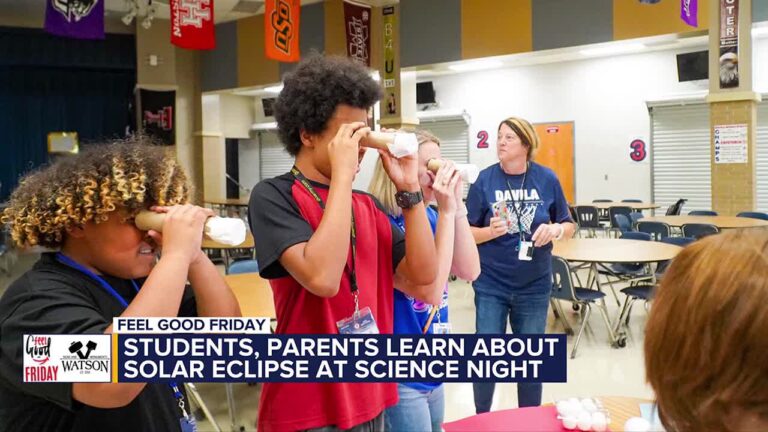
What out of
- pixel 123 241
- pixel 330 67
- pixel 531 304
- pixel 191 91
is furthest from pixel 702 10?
pixel 191 91

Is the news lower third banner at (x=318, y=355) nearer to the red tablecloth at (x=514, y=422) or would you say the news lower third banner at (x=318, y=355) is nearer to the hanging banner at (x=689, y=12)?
the red tablecloth at (x=514, y=422)

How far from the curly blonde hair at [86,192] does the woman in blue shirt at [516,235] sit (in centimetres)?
190

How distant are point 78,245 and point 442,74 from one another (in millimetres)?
11919

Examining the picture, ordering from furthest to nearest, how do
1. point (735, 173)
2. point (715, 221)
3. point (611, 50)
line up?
point (611, 50) < point (735, 173) < point (715, 221)

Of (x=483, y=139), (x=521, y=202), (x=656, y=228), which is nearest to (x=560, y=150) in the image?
(x=483, y=139)

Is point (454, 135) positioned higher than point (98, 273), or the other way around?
point (454, 135)

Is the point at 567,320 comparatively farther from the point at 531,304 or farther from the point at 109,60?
the point at 109,60

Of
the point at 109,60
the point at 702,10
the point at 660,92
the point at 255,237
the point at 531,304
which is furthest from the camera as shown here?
the point at 109,60

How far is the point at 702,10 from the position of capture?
25.2ft

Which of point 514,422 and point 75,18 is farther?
point 75,18

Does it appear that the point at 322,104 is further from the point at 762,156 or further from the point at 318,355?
the point at 762,156

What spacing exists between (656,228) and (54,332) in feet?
22.7

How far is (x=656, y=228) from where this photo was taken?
685 cm

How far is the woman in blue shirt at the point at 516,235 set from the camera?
2875 mm
